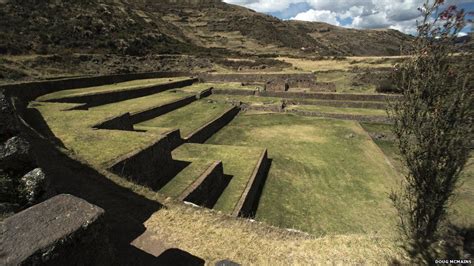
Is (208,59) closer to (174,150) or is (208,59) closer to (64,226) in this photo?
(174,150)

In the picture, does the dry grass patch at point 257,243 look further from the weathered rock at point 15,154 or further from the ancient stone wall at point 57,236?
the weathered rock at point 15,154

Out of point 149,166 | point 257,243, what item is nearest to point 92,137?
point 149,166

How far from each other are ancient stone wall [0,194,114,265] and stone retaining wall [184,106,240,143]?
11.3 meters

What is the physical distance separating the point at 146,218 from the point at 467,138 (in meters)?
5.81

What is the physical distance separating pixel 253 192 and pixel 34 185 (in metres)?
7.69

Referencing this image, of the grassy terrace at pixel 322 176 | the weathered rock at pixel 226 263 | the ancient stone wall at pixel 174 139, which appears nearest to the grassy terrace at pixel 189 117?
the ancient stone wall at pixel 174 139

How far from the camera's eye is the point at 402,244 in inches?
187

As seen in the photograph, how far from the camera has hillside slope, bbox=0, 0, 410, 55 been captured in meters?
38.0

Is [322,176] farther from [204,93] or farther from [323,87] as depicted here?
[323,87]

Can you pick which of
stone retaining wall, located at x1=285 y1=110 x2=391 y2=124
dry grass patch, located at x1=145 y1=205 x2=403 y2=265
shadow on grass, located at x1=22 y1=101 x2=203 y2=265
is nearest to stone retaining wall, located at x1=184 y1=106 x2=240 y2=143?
stone retaining wall, located at x1=285 y1=110 x2=391 y2=124

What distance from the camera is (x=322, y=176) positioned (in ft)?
42.2

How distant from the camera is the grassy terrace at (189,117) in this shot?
17.3 metres

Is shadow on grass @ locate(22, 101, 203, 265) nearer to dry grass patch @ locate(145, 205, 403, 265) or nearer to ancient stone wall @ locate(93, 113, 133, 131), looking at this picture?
dry grass patch @ locate(145, 205, 403, 265)

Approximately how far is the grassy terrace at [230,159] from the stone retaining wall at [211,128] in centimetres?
162
